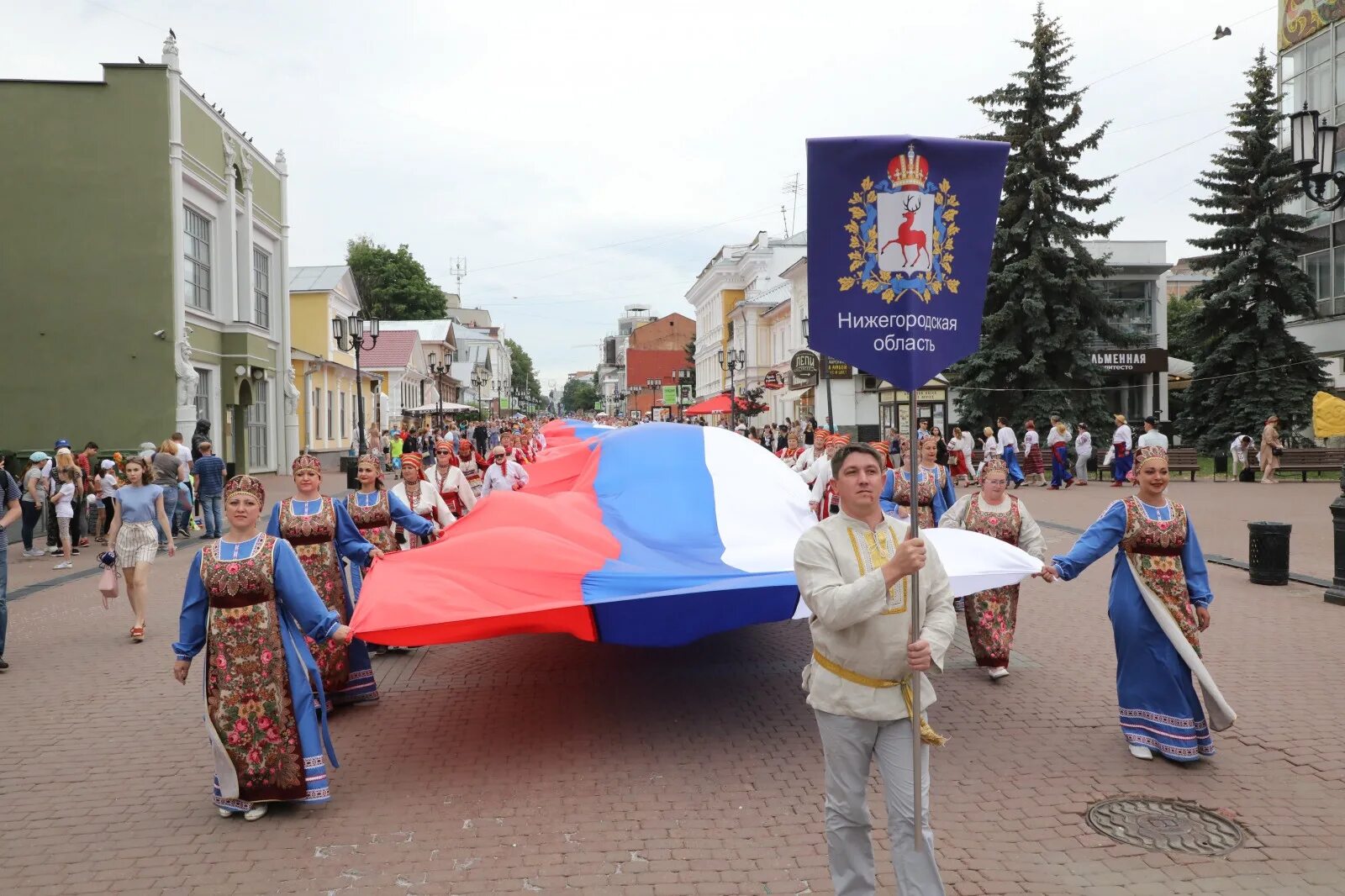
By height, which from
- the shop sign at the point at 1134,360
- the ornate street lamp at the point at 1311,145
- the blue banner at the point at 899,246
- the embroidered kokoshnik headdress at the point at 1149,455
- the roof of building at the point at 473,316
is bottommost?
the embroidered kokoshnik headdress at the point at 1149,455

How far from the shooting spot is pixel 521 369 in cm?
16325

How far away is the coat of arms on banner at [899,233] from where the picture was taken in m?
3.79

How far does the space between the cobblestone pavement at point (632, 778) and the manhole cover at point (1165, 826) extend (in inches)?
3.8

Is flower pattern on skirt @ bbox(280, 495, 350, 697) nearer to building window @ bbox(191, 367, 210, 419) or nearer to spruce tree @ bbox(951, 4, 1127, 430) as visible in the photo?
building window @ bbox(191, 367, 210, 419)

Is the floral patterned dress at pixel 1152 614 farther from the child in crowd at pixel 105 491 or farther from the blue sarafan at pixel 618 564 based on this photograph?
the child in crowd at pixel 105 491

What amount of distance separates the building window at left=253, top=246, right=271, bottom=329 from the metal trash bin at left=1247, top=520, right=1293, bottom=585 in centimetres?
2689

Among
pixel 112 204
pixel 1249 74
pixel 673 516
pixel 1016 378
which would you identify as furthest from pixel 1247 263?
pixel 112 204

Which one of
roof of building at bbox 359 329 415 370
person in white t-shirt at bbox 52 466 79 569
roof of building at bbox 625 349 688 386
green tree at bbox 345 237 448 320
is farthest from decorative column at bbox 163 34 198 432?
roof of building at bbox 625 349 688 386

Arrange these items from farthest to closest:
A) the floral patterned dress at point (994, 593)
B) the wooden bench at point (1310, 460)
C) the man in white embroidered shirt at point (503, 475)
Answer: the wooden bench at point (1310, 460)
the man in white embroidered shirt at point (503, 475)
the floral patterned dress at point (994, 593)

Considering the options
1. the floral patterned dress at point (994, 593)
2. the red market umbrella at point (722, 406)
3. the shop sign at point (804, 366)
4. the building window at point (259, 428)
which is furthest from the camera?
the red market umbrella at point (722, 406)

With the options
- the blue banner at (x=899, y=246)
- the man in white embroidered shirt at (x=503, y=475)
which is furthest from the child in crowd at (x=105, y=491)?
the blue banner at (x=899, y=246)

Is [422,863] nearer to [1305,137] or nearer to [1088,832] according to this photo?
[1088,832]

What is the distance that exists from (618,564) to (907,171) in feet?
11.7

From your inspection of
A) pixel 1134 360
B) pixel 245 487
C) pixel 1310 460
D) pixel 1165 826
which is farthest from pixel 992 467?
pixel 1134 360
